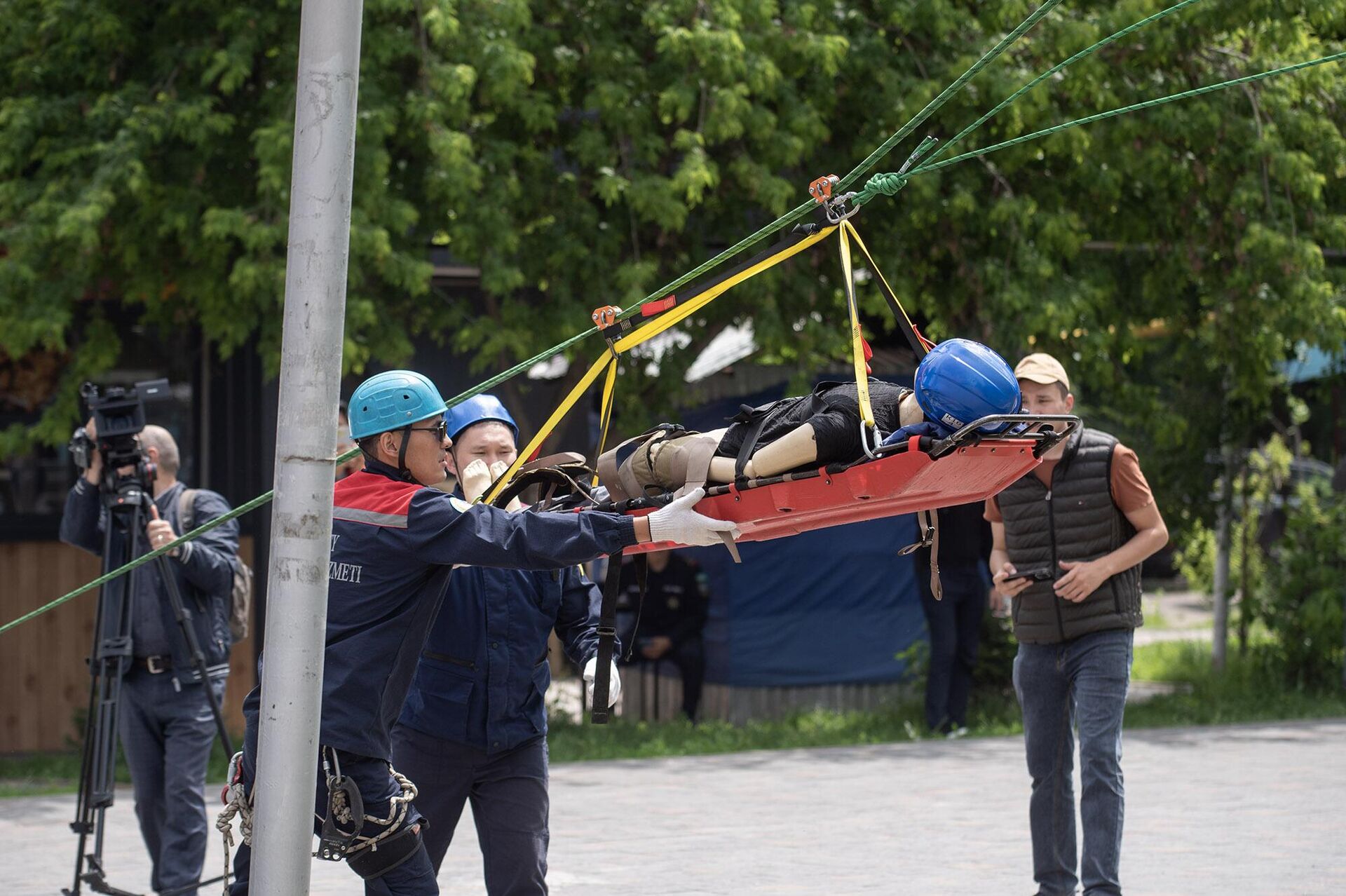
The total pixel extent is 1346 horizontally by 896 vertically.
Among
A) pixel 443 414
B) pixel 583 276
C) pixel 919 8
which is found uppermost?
pixel 919 8

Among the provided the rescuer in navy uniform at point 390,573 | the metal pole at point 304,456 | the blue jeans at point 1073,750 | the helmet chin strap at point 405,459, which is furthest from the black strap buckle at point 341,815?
the blue jeans at point 1073,750

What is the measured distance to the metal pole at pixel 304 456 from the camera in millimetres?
4082

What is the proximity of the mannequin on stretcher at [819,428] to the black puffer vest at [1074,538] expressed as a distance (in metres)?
1.82

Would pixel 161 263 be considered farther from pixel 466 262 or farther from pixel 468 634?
pixel 468 634

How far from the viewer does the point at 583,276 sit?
11.6m

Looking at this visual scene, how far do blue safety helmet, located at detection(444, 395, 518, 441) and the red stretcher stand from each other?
116 centimetres

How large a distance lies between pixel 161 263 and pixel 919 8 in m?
5.60

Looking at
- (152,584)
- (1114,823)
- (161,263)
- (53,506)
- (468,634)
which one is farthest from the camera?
(53,506)

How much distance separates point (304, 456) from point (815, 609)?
10088 mm

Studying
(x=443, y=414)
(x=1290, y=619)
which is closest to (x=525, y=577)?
(x=443, y=414)

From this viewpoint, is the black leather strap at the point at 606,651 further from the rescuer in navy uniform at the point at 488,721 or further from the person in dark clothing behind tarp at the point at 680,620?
the person in dark clothing behind tarp at the point at 680,620

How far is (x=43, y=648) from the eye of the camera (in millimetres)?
12531

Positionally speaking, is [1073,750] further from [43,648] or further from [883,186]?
[43,648]

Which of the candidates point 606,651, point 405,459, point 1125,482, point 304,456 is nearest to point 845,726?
point 1125,482
